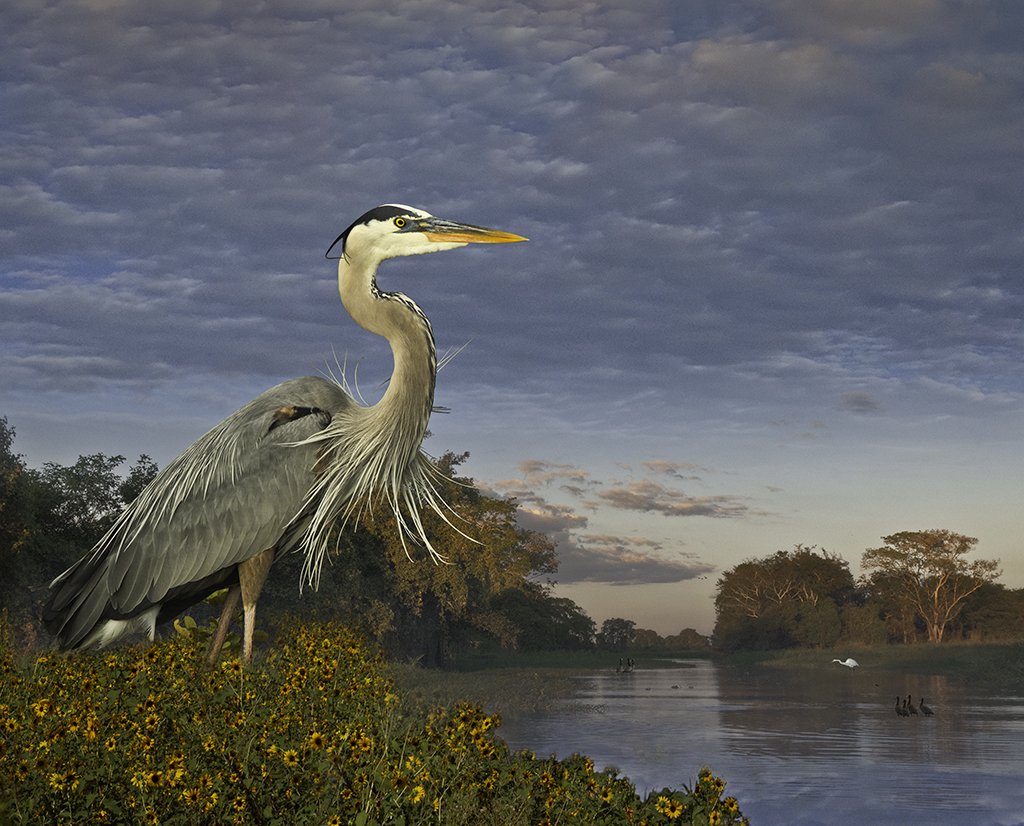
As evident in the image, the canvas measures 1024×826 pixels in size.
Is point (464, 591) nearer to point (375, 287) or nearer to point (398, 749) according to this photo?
point (375, 287)

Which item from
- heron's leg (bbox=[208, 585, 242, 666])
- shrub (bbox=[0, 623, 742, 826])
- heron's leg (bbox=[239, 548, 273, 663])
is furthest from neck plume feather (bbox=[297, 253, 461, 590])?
shrub (bbox=[0, 623, 742, 826])

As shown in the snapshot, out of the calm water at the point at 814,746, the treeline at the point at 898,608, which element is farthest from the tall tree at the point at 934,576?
the calm water at the point at 814,746

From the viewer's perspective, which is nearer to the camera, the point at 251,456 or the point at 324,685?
the point at 324,685

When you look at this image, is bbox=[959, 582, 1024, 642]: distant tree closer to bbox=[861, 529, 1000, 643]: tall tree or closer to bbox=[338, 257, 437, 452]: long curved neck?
bbox=[861, 529, 1000, 643]: tall tree

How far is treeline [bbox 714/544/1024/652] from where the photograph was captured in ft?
233

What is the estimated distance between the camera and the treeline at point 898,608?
7106 centimetres

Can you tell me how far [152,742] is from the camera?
234 inches

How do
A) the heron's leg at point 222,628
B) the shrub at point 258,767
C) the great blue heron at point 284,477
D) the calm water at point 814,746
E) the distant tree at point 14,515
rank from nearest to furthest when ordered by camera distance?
the shrub at point 258,767, the heron's leg at point 222,628, the great blue heron at point 284,477, the calm water at point 814,746, the distant tree at point 14,515

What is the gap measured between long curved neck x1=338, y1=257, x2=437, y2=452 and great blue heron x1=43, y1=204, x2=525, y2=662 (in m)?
0.01

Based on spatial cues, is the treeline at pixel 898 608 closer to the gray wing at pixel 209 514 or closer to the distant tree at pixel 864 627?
the distant tree at pixel 864 627

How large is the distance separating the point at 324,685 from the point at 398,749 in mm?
2376

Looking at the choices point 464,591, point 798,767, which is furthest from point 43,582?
point 798,767

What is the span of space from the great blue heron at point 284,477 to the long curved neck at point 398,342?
0.04 ft

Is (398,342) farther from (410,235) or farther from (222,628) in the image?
(222,628)
